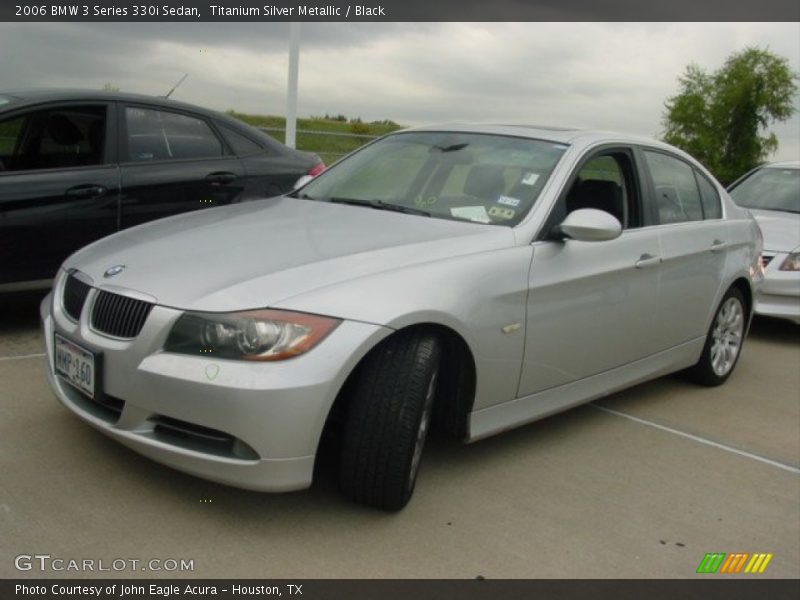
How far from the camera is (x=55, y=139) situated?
17.3ft

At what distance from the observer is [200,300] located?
2826mm

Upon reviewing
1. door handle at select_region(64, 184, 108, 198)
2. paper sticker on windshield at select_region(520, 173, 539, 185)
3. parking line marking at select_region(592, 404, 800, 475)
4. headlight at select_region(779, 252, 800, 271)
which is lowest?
parking line marking at select_region(592, 404, 800, 475)

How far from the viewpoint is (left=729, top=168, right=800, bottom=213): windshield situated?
8164 millimetres

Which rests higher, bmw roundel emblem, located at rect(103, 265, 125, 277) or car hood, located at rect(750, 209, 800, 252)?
bmw roundel emblem, located at rect(103, 265, 125, 277)

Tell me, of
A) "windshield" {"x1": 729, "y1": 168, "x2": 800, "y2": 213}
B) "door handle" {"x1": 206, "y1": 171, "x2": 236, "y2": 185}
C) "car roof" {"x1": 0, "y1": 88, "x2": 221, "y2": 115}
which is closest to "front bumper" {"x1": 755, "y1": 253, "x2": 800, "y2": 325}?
"windshield" {"x1": 729, "y1": 168, "x2": 800, "y2": 213}

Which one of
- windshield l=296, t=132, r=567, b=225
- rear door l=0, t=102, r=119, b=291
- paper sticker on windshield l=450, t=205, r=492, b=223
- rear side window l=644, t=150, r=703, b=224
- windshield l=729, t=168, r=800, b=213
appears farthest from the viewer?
windshield l=729, t=168, r=800, b=213

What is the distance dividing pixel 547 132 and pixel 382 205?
1014mm

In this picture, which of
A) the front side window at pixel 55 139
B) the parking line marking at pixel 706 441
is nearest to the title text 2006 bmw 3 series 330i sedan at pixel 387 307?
the parking line marking at pixel 706 441

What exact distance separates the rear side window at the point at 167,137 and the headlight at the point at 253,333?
3.03 m

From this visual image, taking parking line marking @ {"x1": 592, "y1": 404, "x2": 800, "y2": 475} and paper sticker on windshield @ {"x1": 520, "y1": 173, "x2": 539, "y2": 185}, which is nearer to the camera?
paper sticker on windshield @ {"x1": 520, "y1": 173, "x2": 539, "y2": 185}

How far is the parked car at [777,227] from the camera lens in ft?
22.9

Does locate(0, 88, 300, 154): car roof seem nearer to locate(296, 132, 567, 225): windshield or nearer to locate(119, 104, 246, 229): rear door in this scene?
locate(119, 104, 246, 229): rear door

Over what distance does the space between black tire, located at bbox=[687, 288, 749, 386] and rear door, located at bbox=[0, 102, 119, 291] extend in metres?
3.76
